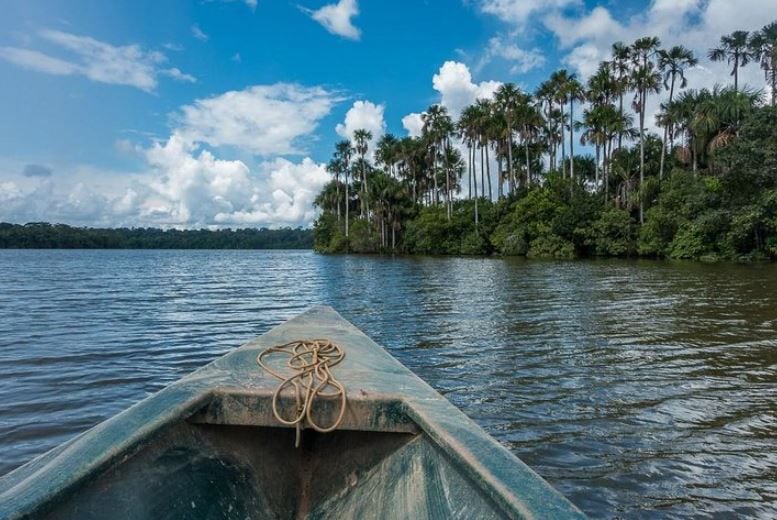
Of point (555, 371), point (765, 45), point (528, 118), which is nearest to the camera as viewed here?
point (555, 371)

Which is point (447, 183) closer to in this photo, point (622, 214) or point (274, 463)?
point (622, 214)

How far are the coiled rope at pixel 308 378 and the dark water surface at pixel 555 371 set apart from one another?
200 centimetres

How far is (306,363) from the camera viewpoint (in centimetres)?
325

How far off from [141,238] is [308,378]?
180m

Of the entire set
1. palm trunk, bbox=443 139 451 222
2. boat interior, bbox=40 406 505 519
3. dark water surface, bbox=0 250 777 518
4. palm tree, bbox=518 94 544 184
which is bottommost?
dark water surface, bbox=0 250 777 518

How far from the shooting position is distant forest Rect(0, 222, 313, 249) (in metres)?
130

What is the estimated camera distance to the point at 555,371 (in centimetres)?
711

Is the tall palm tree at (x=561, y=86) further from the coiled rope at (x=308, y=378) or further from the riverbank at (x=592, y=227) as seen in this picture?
the coiled rope at (x=308, y=378)

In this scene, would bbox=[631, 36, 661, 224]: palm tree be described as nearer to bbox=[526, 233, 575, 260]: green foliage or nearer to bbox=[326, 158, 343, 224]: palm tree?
bbox=[526, 233, 575, 260]: green foliage

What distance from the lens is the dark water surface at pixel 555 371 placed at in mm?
4062

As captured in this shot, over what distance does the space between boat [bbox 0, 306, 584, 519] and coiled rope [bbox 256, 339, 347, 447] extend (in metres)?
0.04

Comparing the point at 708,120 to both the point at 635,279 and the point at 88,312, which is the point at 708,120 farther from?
the point at 88,312

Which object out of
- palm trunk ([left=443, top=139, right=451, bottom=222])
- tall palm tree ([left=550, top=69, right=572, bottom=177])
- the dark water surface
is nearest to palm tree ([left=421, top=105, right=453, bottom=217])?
palm trunk ([left=443, top=139, right=451, bottom=222])

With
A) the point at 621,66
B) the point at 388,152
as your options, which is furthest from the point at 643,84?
the point at 388,152
